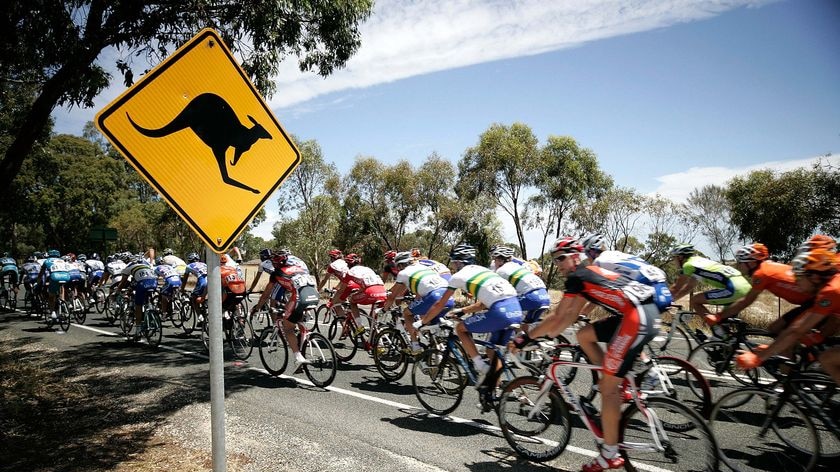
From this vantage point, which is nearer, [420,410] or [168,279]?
[420,410]

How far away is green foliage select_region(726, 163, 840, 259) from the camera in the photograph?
Answer: 74.0 feet

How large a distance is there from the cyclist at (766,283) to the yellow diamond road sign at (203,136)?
6.04 m

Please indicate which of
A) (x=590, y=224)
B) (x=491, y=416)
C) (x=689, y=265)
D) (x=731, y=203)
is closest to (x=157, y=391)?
(x=491, y=416)

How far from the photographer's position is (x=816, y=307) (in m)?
4.20

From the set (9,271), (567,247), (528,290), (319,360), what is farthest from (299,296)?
(9,271)

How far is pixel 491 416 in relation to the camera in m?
5.87

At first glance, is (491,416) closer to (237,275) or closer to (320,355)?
(320,355)

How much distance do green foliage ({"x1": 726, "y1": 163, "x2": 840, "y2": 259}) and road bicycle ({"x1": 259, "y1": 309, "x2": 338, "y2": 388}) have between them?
26205mm

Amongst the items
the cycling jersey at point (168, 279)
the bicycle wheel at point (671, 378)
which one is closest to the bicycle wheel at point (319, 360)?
the bicycle wheel at point (671, 378)

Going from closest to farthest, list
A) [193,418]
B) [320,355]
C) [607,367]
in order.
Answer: [607,367], [193,418], [320,355]

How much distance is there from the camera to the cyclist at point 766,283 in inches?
219

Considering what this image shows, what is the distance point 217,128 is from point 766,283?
6.98 meters

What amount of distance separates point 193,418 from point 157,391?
5.52 feet

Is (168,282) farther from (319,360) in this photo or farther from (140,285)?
(319,360)
